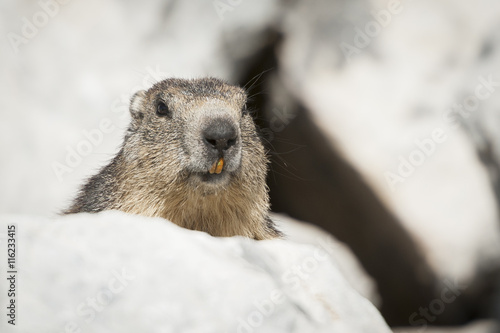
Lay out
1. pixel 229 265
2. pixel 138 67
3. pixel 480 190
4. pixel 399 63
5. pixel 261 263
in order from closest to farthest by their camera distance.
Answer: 1. pixel 229 265
2. pixel 261 263
3. pixel 480 190
4. pixel 399 63
5. pixel 138 67

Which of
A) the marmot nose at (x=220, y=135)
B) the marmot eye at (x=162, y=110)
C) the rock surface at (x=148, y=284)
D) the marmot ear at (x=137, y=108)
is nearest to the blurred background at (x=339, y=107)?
the marmot ear at (x=137, y=108)

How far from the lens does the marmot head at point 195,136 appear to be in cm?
363

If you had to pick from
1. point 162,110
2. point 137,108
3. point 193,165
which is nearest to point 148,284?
point 193,165

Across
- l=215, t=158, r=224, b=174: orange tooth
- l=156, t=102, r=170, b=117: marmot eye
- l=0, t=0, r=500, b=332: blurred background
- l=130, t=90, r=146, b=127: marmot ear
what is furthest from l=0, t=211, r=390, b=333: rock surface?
l=0, t=0, r=500, b=332: blurred background

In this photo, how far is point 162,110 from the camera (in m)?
4.22

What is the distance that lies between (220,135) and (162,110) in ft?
2.70

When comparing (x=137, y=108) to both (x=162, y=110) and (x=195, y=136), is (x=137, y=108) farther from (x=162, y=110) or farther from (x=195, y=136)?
(x=195, y=136)

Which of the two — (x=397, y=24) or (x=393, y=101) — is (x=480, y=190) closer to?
(x=393, y=101)

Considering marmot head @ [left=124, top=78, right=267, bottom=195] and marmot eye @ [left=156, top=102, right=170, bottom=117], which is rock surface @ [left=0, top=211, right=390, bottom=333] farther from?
marmot eye @ [left=156, top=102, right=170, bottom=117]

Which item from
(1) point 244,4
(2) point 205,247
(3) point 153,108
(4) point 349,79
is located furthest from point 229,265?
(1) point 244,4

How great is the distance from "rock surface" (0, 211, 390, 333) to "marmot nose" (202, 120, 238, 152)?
2.78ft

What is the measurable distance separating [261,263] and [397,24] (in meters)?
4.47

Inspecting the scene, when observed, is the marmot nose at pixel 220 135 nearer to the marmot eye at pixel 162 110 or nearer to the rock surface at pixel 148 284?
the marmot eye at pixel 162 110

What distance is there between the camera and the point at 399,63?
6.48 metres
